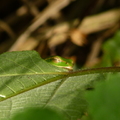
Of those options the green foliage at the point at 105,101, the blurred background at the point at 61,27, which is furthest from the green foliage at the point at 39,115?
the blurred background at the point at 61,27

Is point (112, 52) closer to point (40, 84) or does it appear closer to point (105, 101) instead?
point (40, 84)

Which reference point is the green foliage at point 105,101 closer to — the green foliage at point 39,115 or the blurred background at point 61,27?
the green foliage at point 39,115

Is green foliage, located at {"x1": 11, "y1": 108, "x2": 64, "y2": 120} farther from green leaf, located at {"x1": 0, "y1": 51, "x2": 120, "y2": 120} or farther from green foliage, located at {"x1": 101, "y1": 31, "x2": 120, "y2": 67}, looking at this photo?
green foliage, located at {"x1": 101, "y1": 31, "x2": 120, "y2": 67}

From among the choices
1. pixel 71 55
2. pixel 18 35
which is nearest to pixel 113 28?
pixel 71 55

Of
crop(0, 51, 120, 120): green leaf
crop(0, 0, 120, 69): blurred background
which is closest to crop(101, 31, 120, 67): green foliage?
crop(0, 0, 120, 69): blurred background

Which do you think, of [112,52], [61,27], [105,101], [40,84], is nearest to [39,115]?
[105,101]
